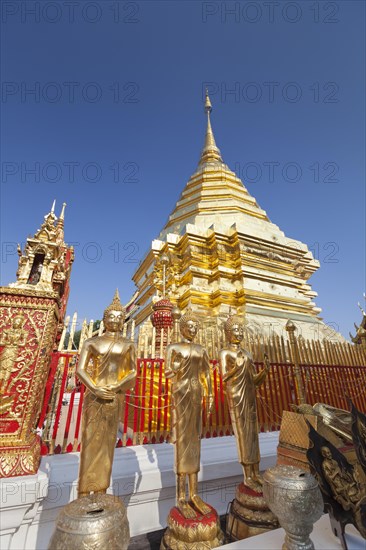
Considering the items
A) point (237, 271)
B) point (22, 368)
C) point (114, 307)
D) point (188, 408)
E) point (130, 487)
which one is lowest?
point (130, 487)

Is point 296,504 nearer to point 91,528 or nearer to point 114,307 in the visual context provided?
point 91,528

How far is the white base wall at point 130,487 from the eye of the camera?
2520 millimetres

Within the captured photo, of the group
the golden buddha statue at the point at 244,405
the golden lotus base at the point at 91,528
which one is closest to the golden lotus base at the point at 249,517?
the golden buddha statue at the point at 244,405

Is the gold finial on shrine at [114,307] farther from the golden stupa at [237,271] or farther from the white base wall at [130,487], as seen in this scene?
the golden stupa at [237,271]

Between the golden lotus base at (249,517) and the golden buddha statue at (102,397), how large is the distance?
1.48 meters

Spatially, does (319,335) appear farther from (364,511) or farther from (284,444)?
(364,511)

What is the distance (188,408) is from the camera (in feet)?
9.30

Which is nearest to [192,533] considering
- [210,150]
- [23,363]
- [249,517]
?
[249,517]

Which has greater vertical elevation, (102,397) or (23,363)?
(23,363)

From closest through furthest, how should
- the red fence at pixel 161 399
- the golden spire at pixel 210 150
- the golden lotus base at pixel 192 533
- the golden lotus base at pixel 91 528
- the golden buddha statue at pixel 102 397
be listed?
1. the golden lotus base at pixel 91 528
2. the golden lotus base at pixel 192 533
3. the golden buddha statue at pixel 102 397
4. the red fence at pixel 161 399
5. the golden spire at pixel 210 150

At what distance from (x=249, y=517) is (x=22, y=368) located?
2885mm

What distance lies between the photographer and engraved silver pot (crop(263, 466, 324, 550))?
205 centimetres

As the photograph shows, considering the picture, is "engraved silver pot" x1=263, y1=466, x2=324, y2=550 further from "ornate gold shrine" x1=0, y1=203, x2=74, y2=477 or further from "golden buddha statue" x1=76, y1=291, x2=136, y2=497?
"ornate gold shrine" x1=0, y1=203, x2=74, y2=477

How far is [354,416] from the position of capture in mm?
2410
